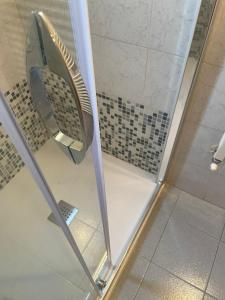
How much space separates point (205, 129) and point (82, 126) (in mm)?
728

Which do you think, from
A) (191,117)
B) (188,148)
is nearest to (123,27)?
(191,117)

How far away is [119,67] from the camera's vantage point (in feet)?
3.29

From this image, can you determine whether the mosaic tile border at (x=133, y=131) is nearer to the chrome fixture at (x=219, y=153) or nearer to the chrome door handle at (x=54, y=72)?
the chrome fixture at (x=219, y=153)

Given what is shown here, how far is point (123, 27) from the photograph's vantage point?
2.83 ft

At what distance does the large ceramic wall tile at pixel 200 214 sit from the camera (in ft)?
4.30

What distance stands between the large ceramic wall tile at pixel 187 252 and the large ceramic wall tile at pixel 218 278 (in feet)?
0.08

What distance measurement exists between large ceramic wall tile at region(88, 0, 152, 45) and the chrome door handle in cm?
52

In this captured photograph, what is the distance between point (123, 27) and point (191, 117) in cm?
46

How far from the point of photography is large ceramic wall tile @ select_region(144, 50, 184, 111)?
0.88m

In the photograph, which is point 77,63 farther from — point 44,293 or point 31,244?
point 44,293

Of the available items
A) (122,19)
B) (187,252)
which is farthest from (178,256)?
(122,19)

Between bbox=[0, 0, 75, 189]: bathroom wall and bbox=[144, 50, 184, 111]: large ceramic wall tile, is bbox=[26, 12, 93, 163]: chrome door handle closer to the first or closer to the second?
bbox=[0, 0, 75, 189]: bathroom wall

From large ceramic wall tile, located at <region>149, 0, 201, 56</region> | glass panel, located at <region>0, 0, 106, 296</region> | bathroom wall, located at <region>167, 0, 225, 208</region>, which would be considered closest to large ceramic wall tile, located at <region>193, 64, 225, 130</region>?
bathroom wall, located at <region>167, 0, 225, 208</region>

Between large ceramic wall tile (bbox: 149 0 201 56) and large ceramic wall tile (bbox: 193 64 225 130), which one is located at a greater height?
large ceramic wall tile (bbox: 193 64 225 130)
